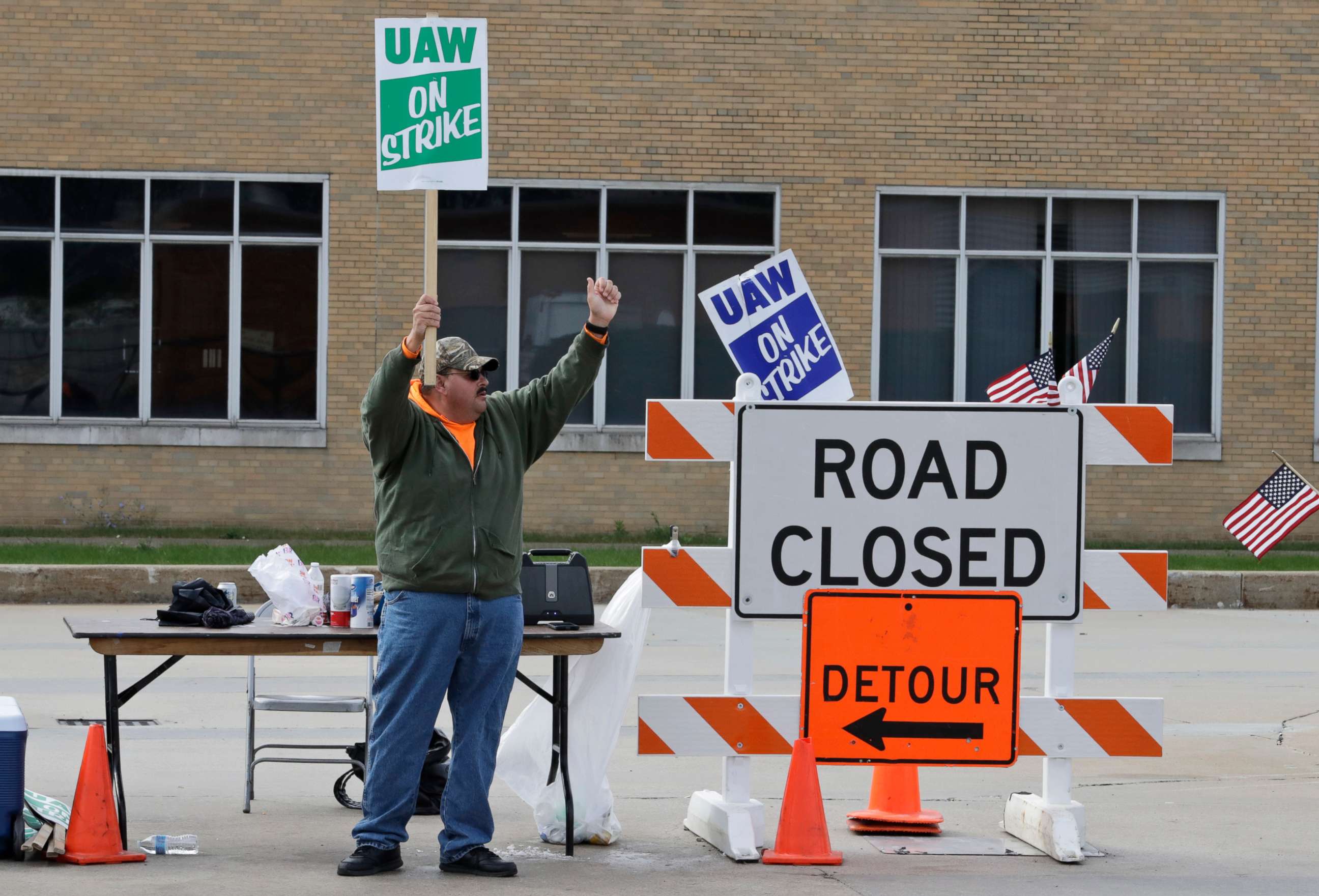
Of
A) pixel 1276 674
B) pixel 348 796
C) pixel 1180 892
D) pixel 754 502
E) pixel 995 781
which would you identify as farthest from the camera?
pixel 1276 674

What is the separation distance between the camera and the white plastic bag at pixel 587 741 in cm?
703

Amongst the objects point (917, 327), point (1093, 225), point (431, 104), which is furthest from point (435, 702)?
point (1093, 225)

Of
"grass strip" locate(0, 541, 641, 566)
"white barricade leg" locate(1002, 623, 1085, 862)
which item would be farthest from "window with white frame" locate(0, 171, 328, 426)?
"white barricade leg" locate(1002, 623, 1085, 862)

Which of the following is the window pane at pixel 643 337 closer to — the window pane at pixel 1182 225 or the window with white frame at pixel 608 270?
the window with white frame at pixel 608 270

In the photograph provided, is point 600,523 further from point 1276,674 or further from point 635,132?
point 1276,674

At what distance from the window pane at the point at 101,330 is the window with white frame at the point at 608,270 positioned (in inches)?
143

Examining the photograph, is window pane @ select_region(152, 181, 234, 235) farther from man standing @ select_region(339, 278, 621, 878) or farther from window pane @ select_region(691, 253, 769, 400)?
man standing @ select_region(339, 278, 621, 878)

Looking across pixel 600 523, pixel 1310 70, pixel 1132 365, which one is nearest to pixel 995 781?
pixel 600 523

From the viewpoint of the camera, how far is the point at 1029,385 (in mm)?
17250

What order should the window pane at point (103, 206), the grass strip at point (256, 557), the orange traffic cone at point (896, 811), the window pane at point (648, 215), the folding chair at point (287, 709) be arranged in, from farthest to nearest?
the window pane at point (648, 215), the window pane at point (103, 206), the grass strip at point (256, 557), the folding chair at point (287, 709), the orange traffic cone at point (896, 811)

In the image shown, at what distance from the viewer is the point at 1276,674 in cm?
1252

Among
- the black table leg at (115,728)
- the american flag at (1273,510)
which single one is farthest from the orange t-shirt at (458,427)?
the american flag at (1273,510)

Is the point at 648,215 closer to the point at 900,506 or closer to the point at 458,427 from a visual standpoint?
the point at 900,506

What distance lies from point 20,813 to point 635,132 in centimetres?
1473
